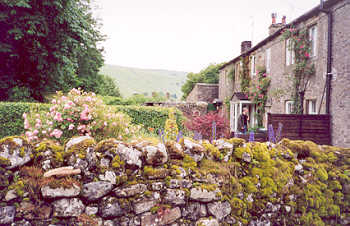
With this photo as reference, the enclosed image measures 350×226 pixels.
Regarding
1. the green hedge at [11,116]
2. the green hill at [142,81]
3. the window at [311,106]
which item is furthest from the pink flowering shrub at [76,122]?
the green hill at [142,81]

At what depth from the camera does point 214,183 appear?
229cm

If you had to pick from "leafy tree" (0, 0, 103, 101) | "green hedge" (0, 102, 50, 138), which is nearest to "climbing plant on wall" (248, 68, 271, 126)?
"leafy tree" (0, 0, 103, 101)

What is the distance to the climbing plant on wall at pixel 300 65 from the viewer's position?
10602mm

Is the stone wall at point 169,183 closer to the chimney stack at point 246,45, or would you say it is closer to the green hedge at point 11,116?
the green hedge at point 11,116

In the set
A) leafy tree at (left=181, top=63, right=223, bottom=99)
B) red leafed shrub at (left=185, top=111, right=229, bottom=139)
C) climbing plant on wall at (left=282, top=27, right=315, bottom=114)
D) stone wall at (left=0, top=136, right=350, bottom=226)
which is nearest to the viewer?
stone wall at (left=0, top=136, right=350, bottom=226)

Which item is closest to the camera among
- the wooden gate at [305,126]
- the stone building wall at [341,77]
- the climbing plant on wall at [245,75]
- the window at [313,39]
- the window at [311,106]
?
the stone building wall at [341,77]

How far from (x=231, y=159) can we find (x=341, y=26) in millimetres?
9508

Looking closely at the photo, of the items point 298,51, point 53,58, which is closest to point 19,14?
point 53,58

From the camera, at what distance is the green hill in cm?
9006

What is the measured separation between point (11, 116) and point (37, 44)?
359cm

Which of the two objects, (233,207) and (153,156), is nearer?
(153,156)

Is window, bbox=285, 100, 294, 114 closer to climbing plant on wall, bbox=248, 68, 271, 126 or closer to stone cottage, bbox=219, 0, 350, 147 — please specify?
stone cottage, bbox=219, 0, 350, 147

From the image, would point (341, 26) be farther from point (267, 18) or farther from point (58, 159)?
point (58, 159)

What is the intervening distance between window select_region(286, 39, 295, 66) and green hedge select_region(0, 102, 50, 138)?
12992 mm
